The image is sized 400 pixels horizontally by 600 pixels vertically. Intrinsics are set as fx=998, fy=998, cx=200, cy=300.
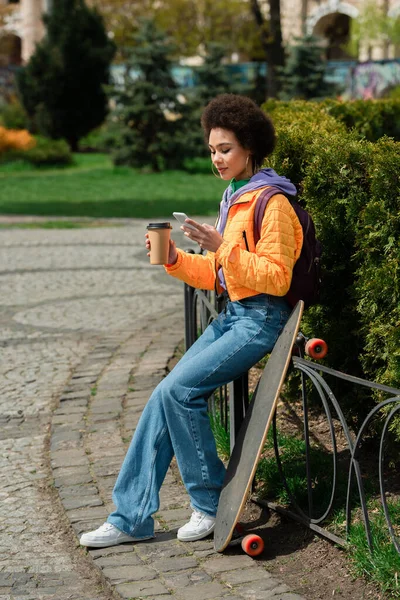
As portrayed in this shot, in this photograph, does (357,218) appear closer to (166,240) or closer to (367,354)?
(367,354)

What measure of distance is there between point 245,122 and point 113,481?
6.03ft

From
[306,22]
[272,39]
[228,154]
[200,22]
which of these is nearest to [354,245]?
[228,154]

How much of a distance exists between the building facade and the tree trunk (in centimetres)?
2085

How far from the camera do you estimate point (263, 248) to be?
380 centimetres

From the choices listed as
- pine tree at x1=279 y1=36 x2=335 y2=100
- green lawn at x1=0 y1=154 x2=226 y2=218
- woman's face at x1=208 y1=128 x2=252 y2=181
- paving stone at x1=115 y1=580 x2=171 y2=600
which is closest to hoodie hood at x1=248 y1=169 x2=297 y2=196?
woman's face at x1=208 y1=128 x2=252 y2=181

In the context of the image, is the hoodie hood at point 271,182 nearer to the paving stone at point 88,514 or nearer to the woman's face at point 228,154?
the woman's face at point 228,154

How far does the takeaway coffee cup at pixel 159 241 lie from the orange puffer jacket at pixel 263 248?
0.23 m

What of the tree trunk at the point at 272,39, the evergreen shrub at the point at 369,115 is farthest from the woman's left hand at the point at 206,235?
the tree trunk at the point at 272,39

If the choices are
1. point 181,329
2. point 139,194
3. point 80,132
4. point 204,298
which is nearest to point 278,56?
point 80,132

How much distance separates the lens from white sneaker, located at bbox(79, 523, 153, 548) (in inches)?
157

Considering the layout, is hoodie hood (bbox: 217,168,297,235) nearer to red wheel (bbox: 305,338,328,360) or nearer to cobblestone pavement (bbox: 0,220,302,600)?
red wheel (bbox: 305,338,328,360)

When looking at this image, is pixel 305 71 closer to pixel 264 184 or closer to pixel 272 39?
pixel 272 39

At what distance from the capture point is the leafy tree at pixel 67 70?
1382 inches

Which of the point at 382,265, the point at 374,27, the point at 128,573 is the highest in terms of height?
the point at 374,27
